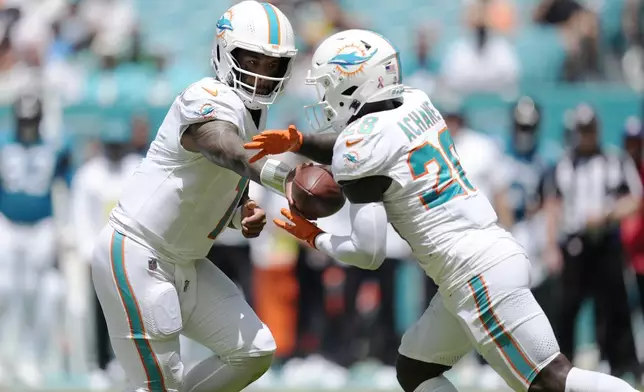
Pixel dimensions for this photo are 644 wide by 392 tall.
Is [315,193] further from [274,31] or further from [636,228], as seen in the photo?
[636,228]

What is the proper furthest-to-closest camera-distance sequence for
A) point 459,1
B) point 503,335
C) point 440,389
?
point 459,1
point 440,389
point 503,335

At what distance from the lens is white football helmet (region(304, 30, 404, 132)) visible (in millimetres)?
4461

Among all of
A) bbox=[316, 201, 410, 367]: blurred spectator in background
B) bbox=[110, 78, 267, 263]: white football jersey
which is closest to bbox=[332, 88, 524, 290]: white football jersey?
bbox=[110, 78, 267, 263]: white football jersey

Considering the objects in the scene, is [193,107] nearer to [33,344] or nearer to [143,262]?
[143,262]

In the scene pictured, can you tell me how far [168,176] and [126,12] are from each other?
7259 millimetres

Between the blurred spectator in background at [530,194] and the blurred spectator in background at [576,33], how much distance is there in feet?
4.34

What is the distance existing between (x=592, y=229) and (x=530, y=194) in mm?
591

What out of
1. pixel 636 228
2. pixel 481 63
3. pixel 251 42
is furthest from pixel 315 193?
pixel 481 63

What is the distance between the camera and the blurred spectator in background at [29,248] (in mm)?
8625

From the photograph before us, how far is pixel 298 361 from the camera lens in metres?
8.70

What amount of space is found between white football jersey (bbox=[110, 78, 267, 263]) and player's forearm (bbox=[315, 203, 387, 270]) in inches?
24.9

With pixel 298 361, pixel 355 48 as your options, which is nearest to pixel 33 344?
pixel 298 361

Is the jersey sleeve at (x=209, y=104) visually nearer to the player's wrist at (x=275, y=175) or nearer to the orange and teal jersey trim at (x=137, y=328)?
the player's wrist at (x=275, y=175)

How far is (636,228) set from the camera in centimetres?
808
